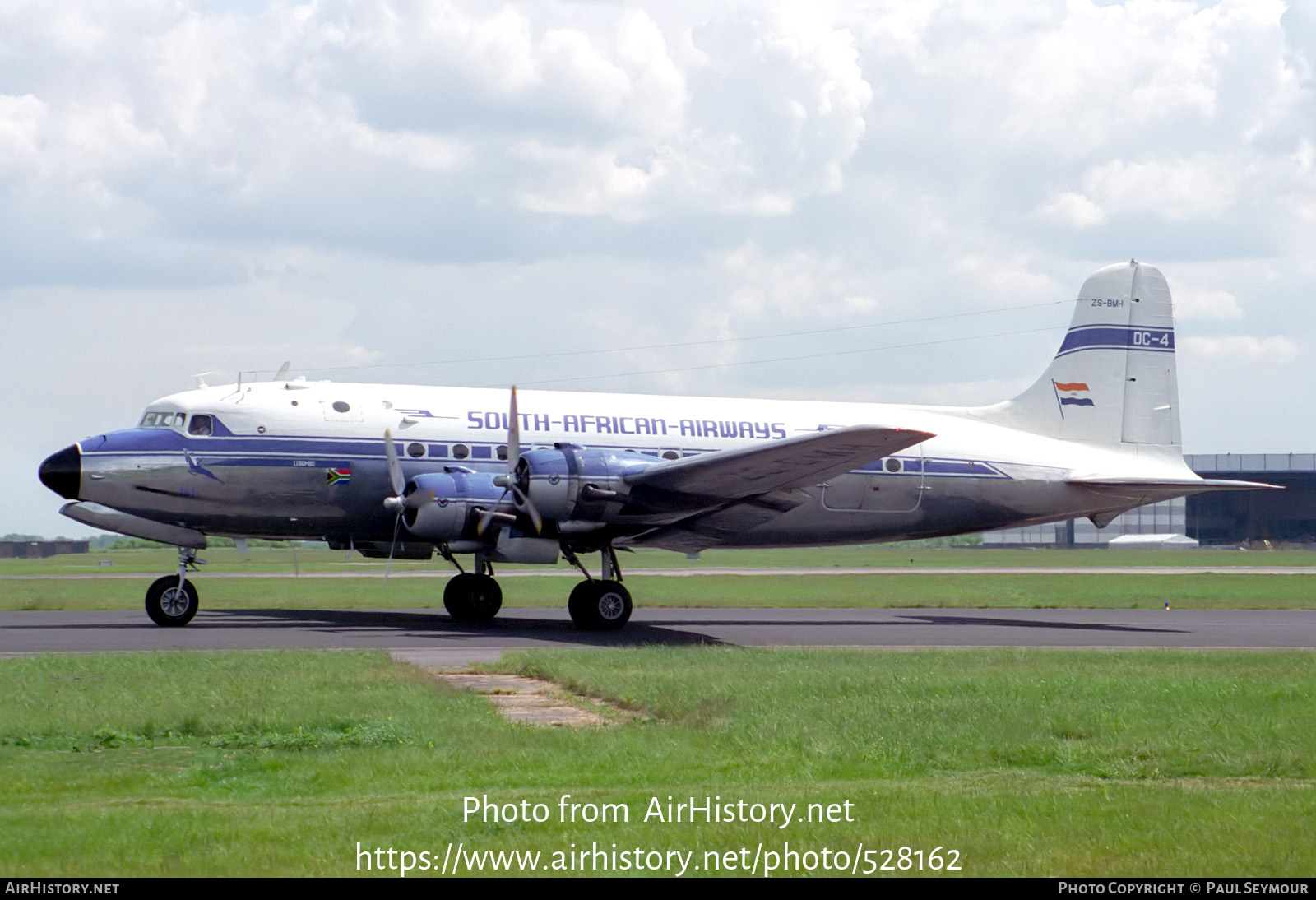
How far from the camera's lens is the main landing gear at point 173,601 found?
2192 centimetres

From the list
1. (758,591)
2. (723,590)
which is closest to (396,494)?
(723,590)

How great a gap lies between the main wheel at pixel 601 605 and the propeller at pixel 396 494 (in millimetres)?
3053

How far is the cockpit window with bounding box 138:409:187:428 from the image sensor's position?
22609 millimetres

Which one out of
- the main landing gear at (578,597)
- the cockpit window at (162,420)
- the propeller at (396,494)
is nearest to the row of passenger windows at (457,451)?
the propeller at (396,494)

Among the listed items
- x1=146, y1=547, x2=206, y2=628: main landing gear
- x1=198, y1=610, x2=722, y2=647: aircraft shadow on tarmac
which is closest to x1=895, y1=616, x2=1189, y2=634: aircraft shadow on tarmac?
x1=198, y1=610, x2=722, y2=647: aircraft shadow on tarmac

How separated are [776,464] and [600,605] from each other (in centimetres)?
402

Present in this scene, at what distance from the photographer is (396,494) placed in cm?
2248

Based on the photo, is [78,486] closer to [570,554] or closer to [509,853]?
[570,554]

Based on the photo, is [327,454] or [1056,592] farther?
[1056,592]

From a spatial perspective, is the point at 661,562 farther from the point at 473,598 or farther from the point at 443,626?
the point at 443,626

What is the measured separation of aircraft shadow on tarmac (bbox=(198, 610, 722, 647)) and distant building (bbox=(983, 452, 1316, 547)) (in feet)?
320

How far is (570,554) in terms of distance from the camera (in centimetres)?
2212
